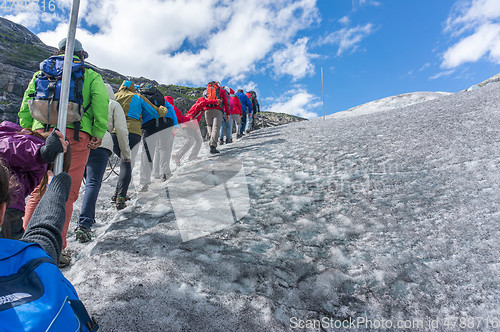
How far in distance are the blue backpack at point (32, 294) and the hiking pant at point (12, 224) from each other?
1.66 meters

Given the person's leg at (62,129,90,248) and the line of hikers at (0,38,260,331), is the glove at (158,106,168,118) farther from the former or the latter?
the person's leg at (62,129,90,248)

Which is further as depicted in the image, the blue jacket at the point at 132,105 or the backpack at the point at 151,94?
the backpack at the point at 151,94

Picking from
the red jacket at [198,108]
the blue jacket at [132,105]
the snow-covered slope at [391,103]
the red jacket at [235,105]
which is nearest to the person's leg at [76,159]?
the blue jacket at [132,105]

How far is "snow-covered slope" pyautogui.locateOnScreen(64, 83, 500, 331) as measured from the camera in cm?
191

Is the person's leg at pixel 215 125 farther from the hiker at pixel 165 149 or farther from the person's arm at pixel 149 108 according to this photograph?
the person's arm at pixel 149 108

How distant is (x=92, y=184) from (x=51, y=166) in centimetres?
124

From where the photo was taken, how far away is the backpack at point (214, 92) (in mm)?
8156

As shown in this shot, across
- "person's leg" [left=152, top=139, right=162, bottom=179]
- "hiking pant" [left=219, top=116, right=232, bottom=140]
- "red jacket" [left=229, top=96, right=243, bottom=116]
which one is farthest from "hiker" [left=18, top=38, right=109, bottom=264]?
"red jacket" [left=229, top=96, right=243, bottom=116]

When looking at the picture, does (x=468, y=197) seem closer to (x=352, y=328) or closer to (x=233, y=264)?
(x=352, y=328)

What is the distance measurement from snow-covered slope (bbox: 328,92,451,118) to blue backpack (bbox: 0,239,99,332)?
2271cm

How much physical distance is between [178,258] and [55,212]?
134 cm

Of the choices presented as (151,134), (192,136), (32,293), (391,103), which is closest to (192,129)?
(192,136)

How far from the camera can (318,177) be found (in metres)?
4.74

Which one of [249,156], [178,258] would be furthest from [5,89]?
[178,258]
